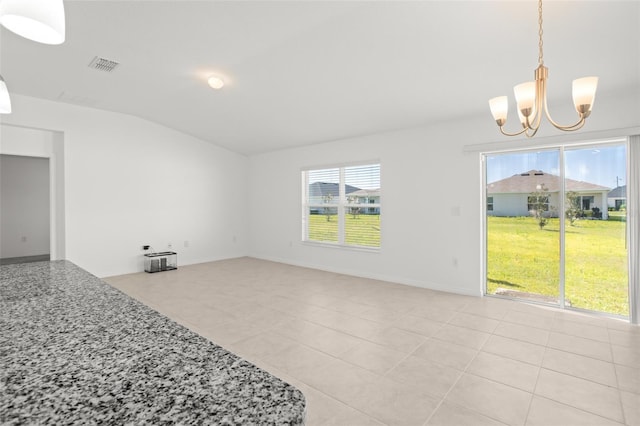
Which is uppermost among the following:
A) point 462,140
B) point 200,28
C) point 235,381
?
point 200,28

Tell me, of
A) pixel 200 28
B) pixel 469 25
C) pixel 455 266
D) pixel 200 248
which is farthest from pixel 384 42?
pixel 200 248

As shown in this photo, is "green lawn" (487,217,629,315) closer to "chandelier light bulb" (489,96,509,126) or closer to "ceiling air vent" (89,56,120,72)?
"chandelier light bulb" (489,96,509,126)

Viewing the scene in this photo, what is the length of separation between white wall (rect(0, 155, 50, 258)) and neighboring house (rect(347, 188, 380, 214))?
22.9ft

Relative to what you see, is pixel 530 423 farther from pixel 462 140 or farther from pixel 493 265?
pixel 462 140

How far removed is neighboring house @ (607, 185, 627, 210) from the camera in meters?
3.54

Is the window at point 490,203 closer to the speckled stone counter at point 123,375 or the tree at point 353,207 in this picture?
the tree at point 353,207

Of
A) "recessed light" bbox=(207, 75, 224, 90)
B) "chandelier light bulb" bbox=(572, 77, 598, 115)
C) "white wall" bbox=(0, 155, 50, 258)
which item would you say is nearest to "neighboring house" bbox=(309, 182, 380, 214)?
"recessed light" bbox=(207, 75, 224, 90)

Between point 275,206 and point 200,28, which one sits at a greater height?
point 200,28

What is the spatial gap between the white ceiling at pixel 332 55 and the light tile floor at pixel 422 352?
2.54 metres

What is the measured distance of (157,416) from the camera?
1.67ft

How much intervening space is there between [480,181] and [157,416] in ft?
15.2

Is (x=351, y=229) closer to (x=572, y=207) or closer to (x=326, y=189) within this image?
(x=326, y=189)

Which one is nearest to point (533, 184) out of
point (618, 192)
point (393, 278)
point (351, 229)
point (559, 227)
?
point (559, 227)

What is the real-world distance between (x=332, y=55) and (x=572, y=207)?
335 cm
